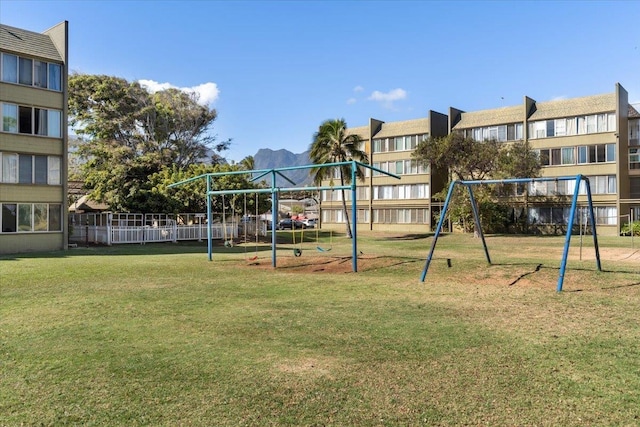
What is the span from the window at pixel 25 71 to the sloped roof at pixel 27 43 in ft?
1.58

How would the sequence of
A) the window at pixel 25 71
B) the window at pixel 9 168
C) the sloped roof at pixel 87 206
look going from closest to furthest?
the window at pixel 9 168
the window at pixel 25 71
the sloped roof at pixel 87 206

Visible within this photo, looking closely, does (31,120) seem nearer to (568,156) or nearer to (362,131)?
(362,131)

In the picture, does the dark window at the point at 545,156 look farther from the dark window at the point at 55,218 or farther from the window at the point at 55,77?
the dark window at the point at 55,218

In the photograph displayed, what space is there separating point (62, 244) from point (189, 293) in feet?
66.0

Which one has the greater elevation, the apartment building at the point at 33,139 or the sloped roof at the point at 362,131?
the sloped roof at the point at 362,131

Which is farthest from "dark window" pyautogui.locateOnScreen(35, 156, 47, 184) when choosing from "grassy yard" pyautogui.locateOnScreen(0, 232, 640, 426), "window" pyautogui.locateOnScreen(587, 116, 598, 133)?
"window" pyautogui.locateOnScreen(587, 116, 598, 133)

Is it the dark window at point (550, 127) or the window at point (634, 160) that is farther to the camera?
the dark window at point (550, 127)

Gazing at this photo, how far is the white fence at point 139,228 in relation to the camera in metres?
32.8

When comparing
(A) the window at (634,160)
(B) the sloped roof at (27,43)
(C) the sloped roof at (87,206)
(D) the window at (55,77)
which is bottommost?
(C) the sloped roof at (87,206)

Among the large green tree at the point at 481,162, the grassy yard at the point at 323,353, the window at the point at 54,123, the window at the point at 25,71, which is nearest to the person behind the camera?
the grassy yard at the point at 323,353

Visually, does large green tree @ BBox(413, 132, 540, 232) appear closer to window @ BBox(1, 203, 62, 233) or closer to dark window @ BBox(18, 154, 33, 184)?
window @ BBox(1, 203, 62, 233)

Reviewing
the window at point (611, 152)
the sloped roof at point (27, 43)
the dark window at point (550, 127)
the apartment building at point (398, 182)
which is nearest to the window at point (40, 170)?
the sloped roof at point (27, 43)

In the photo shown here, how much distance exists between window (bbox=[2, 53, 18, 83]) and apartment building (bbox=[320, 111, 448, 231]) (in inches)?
1261

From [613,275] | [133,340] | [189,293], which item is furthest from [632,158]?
[133,340]
